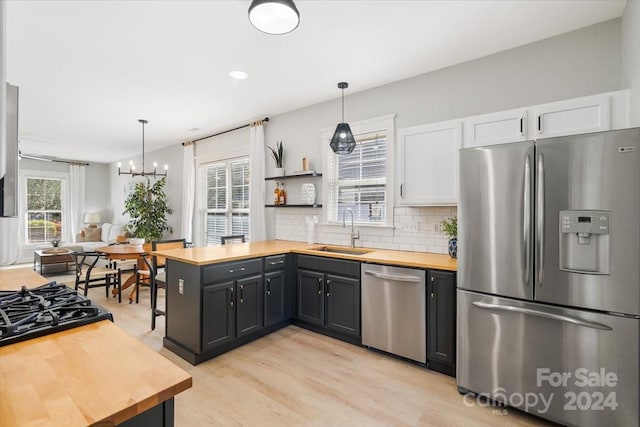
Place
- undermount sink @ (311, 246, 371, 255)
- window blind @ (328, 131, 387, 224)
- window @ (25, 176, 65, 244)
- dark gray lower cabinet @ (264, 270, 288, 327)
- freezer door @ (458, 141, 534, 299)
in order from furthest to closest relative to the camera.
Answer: window @ (25, 176, 65, 244) < window blind @ (328, 131, 387, 224) < undermount sink @ (311, 246, 371, 255) < dark gray lower cabinet @ (264, 270, 288, 327) < freezer door @ (458, 141, 534, 299)

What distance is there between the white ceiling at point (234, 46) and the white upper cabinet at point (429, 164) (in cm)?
73

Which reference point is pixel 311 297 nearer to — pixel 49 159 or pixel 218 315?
pixel 218 315

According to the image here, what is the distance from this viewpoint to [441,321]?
8.56 ft

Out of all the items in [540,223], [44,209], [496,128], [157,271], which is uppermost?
[496,128]

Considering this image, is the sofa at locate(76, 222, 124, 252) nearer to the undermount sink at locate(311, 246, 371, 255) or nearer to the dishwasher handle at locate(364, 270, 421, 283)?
the undermount sink at locate(311, 246, 371, 255)

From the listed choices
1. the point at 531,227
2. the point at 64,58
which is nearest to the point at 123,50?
the point at 64,58

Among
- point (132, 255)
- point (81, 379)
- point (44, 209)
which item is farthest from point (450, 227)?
point (44, 209)

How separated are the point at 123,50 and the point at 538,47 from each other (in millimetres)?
3704

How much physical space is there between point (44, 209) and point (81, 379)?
10.2 meters

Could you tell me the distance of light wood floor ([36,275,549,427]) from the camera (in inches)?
82.4

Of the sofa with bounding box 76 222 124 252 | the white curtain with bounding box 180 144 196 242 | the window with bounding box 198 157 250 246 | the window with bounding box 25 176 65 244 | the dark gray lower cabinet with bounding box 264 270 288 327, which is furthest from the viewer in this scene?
the window with bounding box 25 176 65 244

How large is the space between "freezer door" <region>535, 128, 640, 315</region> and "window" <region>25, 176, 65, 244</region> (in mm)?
10969

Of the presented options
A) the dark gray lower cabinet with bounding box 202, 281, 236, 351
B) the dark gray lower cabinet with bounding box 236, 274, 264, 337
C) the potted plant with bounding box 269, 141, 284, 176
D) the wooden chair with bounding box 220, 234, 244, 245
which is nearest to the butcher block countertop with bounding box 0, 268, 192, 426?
the dark gray lower cabinet with bounding box 202, 281, 236, 351

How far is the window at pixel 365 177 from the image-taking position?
11.9ft
